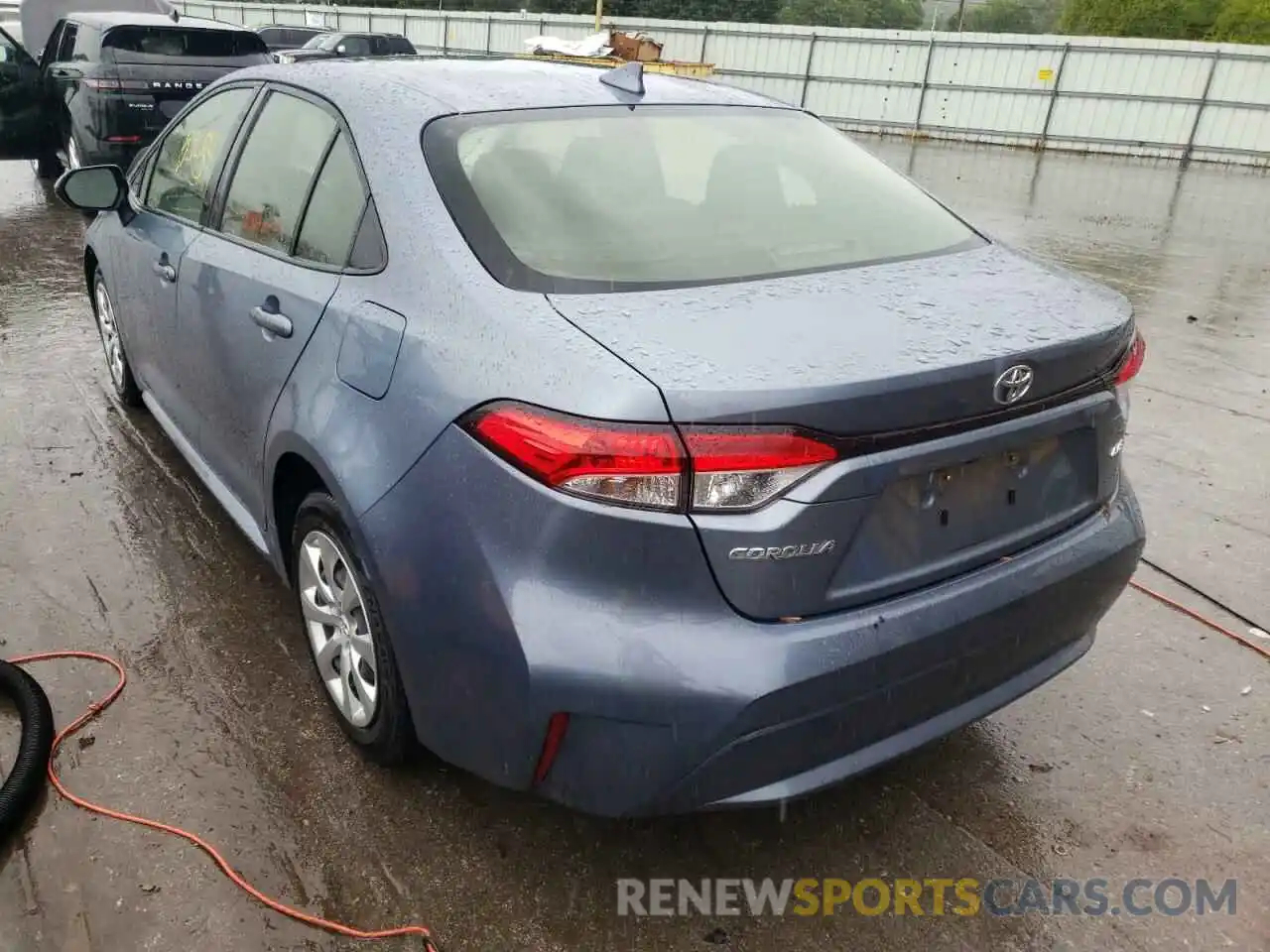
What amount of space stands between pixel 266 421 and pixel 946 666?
5.89 ft

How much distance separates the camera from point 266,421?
2562 mm

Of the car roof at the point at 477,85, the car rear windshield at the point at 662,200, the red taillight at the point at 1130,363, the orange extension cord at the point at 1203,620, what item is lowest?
the orange extension cord at the point at 1203,620

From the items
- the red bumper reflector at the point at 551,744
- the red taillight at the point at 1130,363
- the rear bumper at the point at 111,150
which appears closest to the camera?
the red bumper reflector at the point at 551,744

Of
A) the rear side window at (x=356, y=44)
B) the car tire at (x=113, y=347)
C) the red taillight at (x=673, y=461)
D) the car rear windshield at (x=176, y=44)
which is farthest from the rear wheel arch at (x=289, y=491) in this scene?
the rear side window at (x=356, y=44)

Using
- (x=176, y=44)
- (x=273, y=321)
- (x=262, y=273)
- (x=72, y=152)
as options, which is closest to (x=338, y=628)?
(x=273, y=321)

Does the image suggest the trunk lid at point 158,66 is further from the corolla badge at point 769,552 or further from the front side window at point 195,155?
the corolla badge at point 769,552

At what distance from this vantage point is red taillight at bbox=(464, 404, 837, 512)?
166cm

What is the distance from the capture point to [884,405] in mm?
1730

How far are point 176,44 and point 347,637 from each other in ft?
28.3

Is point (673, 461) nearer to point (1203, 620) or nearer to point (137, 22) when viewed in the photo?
point (1203, 620)

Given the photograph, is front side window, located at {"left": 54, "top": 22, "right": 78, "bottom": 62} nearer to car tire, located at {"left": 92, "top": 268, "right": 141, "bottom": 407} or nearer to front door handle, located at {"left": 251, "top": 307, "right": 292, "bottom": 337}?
car tire, located at {"left": 92, "top": 268, "right": 141, "bottom": 407}

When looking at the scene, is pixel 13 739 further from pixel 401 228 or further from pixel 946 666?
pixel 946 666

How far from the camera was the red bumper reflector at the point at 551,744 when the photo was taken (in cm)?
179

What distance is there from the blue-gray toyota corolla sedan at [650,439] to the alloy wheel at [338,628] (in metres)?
0.01
